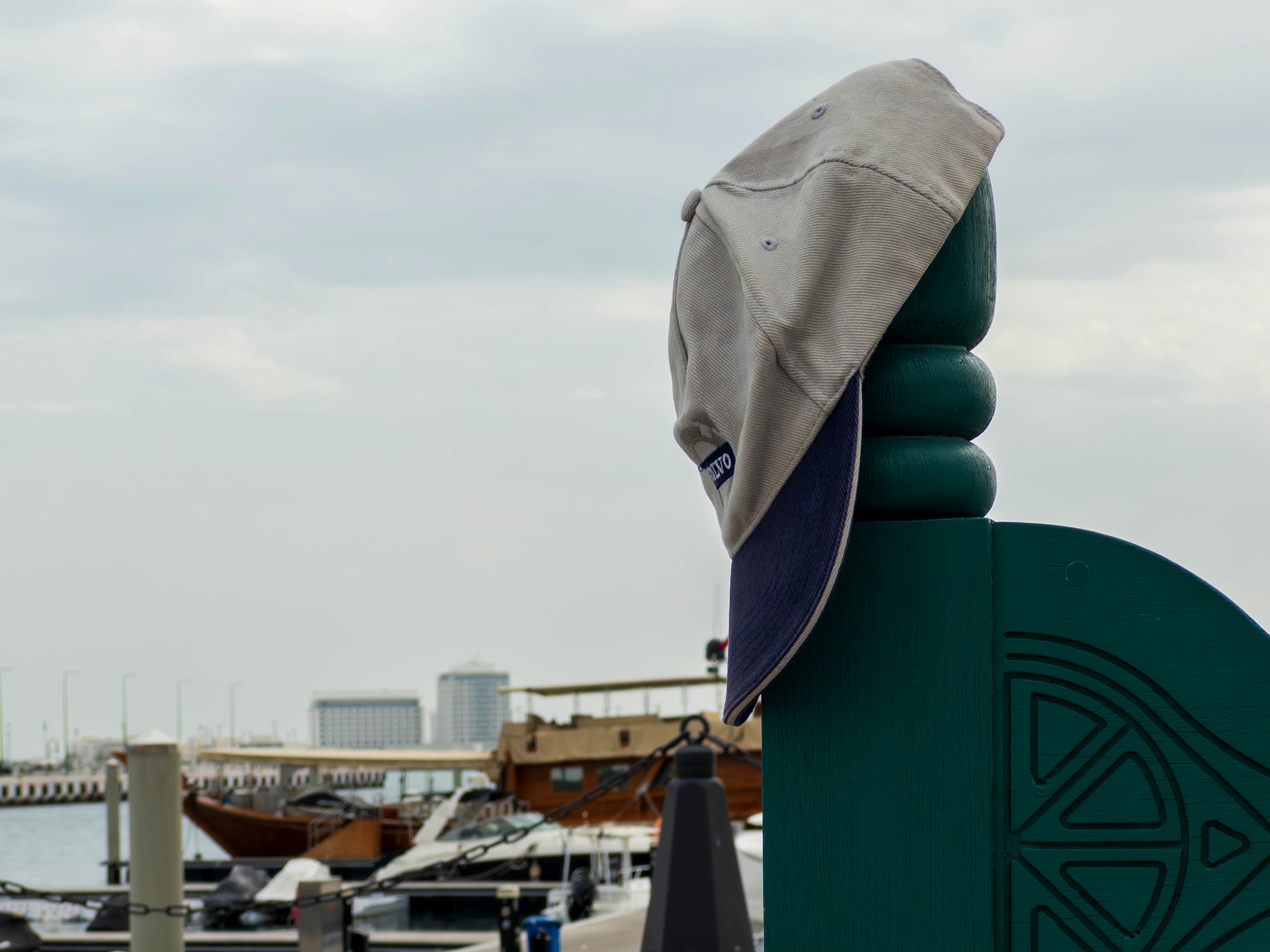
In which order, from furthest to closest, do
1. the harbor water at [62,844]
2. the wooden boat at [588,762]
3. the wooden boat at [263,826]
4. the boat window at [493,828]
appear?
the harbor water at [62,844]
the wooden boat at [263,826]
the wooden boat at [588,762]
the boat window at [493,828]

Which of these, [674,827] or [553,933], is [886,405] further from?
[553,933]

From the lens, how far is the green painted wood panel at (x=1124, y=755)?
6.30 feet

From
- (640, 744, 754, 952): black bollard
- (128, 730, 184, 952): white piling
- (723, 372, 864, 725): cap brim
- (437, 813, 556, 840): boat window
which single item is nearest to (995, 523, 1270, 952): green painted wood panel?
(723, 372, 864, 725): cap brim

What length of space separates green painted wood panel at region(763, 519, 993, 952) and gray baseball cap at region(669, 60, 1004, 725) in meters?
0.10

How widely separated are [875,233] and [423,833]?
Result: 26.6 m

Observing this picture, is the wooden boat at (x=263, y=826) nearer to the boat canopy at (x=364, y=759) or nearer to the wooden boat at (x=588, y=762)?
the boat canopy at (x=364, y=759)

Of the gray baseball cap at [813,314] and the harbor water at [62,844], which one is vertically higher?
the gray baseball cap at [813,314]

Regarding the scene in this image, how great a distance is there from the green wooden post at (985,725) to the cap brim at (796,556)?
7cm

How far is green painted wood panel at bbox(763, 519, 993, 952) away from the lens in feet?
6.58

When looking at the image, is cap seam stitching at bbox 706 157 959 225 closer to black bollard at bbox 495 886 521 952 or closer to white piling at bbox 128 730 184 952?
white piling at bbox 128 730 184 952

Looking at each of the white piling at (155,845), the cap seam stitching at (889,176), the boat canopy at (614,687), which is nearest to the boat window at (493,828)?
the boat canopy at (614,687)

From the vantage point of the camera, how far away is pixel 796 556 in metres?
2.06

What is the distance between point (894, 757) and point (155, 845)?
232 inches

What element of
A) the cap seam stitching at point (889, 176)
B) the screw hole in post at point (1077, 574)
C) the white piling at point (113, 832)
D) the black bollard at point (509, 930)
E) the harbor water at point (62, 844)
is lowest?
the harbor water at point (62, 844)
